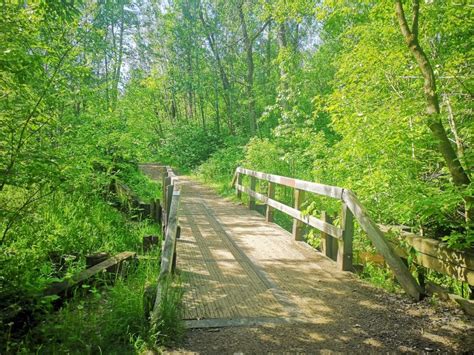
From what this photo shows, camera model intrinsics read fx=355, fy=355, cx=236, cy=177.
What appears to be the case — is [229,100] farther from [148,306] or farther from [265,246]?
[148,306]

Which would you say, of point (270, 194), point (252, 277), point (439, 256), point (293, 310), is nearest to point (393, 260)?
point (439, 256)

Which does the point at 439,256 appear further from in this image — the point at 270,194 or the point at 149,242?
the point at 270,194

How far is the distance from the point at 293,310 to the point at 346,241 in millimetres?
1627

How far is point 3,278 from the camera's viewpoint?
390cm

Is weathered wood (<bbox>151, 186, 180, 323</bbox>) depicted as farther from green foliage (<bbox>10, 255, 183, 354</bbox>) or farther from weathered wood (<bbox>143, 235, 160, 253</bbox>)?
weathered wood (<bbox>143, 235, 160, 253</bbox>)

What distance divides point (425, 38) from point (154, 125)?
1204 inches

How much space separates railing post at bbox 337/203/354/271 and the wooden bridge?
0.01m

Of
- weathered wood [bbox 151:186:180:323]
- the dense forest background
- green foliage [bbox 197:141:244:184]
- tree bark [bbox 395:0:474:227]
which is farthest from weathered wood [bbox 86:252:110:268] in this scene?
green foliage [bbox 197:141:244:184]

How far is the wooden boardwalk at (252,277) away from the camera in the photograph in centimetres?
392

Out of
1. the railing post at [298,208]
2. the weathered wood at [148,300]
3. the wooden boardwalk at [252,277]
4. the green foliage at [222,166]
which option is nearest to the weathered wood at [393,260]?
the wooden boardwalk at [252,277]

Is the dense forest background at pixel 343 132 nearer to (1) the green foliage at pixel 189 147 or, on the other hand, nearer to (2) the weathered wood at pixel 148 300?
(2) the weathered wood at pixel 148 300

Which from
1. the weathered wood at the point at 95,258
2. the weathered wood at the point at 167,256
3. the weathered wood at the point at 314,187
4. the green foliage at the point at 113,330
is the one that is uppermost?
the weathered wood at the point at 314,187

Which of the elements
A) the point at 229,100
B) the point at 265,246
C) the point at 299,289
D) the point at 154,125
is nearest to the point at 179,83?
the point at 229,100

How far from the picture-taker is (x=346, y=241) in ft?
17.1
